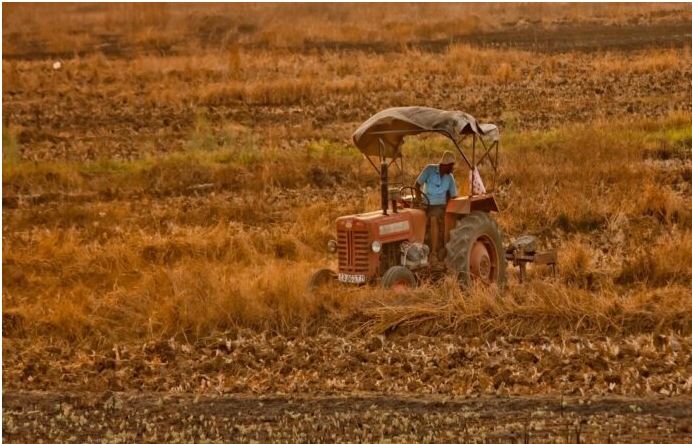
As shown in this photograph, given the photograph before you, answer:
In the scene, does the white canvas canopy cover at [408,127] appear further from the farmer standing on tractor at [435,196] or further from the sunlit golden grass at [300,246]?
the sunlit golden grass at [300,246]

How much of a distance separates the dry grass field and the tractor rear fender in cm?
74

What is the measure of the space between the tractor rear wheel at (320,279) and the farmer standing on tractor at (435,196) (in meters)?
0.92

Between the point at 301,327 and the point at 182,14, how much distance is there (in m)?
35.1

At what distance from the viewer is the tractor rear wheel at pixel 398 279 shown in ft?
36.6

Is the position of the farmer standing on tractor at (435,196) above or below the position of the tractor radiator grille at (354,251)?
above

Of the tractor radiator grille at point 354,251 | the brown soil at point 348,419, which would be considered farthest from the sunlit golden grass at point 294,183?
the brown soil at point 348,419

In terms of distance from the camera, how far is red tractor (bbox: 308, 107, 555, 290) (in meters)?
11.4

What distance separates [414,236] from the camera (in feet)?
38.1

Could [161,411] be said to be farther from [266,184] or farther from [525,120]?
[525,120]

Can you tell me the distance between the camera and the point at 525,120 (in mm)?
22703

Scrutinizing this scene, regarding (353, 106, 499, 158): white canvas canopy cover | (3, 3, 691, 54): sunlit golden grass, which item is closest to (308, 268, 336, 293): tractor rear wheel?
(353, 106, 499, 158): white canvas canopy cover

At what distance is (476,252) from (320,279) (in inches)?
55.3

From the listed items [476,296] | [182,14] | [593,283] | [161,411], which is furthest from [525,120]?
[182,14]

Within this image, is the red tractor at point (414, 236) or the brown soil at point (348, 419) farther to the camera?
the red tractor at point (414, 236)
